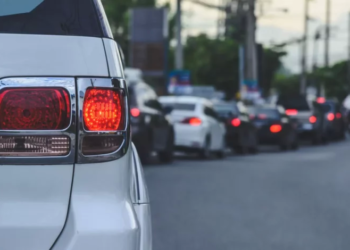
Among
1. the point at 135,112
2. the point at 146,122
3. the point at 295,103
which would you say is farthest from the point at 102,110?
the point at 295,103

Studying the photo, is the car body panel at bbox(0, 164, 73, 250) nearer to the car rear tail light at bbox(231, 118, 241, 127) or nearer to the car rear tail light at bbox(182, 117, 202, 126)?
the car rear tail light at bbox(182, 117, 202, 126)

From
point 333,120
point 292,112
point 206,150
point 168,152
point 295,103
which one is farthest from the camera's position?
point 333,120

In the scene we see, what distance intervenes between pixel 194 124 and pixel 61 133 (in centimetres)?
1963

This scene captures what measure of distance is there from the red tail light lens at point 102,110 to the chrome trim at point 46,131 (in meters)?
0.05

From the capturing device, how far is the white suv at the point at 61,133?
3.21m

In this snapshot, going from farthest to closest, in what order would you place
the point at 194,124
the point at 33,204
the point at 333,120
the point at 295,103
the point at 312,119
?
the point at 333,120, the point at 295,103, the point at 312,119, the point at 194,124, the point at 33,204

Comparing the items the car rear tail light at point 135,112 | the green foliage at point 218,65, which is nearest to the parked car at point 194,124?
the car rear tail light at point 135,112

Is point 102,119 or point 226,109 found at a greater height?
point 102,119

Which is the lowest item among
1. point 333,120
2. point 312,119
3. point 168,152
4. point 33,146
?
point 333,120

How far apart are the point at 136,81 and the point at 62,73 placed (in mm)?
15851

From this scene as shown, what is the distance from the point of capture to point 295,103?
39.8 meters

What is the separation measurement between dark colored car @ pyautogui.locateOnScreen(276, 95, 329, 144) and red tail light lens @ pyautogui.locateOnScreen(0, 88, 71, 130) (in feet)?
116

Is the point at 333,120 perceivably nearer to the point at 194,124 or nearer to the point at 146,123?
the point at 194,124

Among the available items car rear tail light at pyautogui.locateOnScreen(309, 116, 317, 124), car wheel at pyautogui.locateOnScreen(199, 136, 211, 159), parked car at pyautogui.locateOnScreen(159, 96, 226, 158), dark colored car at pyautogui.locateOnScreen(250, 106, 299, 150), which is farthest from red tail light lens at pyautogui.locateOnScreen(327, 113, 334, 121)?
car wheel at pyautogui.locateOnScreen(199, 136, 211, 159)
